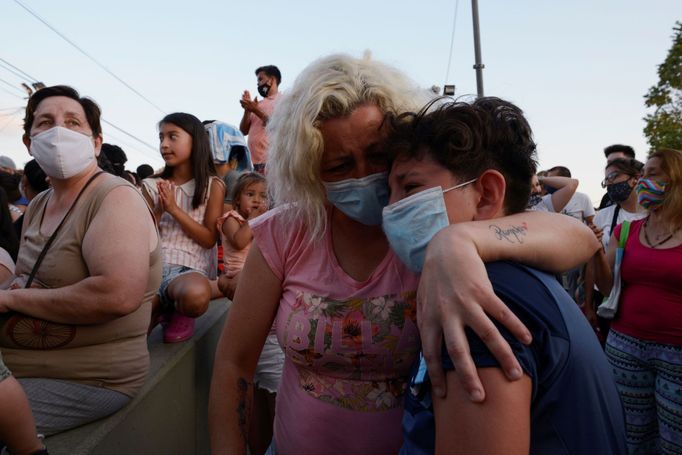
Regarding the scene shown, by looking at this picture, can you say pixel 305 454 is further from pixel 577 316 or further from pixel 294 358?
pixel 577 316

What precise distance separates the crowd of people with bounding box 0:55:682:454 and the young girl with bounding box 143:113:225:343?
910 millimetres

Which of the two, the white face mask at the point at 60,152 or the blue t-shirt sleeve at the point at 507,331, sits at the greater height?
the white face mask at the point at 60,152

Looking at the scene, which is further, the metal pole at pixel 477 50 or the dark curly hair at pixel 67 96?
the metal pole at pixel 477 50

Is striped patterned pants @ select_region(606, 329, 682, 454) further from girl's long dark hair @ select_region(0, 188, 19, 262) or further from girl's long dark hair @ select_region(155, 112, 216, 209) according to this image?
girl's long dark hair @ select_region(0, 188, 19, 262)

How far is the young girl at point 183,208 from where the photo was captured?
3387 mm

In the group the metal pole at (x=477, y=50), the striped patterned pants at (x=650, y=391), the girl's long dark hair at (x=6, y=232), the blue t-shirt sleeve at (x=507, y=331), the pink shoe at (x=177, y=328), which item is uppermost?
the metal pole at (x=477, y=50)

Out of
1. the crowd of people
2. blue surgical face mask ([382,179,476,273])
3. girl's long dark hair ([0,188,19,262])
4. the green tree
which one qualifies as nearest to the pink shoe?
the crowd of people

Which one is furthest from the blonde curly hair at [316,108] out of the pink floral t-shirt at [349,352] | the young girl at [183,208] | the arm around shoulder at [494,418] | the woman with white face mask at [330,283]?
the young girl at [183,208]

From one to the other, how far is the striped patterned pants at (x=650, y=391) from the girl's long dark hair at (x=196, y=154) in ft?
10.9

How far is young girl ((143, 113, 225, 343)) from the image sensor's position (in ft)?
11.1

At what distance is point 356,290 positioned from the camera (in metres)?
1.63

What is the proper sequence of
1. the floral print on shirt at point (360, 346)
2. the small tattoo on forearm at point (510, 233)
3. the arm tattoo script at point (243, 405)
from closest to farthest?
the small tattoo on forearm at point (510, 233) < the floral print on shirt at point (360, 346) < the arm tattoo script at point (243, 405)

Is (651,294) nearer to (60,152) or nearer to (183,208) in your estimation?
(183,208)

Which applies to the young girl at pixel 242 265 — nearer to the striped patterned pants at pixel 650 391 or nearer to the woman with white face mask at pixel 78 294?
the woman with white face mask at pixel 78 294
